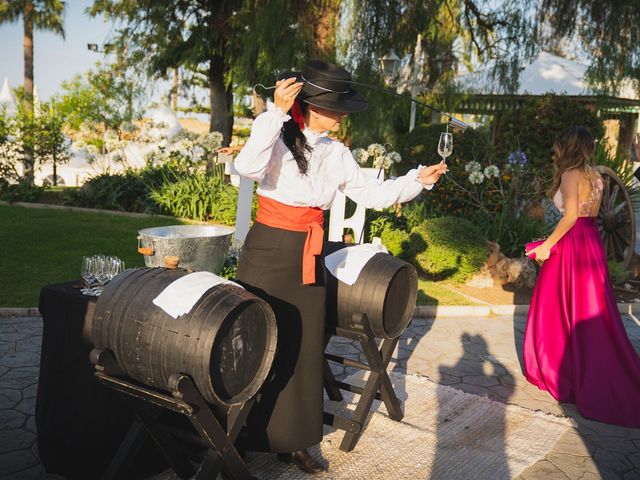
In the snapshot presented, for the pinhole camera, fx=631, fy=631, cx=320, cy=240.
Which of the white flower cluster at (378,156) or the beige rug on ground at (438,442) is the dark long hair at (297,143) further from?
the white flower cluster at (378,156)

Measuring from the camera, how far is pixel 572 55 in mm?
9633

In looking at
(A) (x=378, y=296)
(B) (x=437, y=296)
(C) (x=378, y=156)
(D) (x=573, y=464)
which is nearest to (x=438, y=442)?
(D) (x=573, y=464)

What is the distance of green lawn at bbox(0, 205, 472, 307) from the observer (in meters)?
6.43

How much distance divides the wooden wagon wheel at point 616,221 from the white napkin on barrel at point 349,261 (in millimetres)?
5197

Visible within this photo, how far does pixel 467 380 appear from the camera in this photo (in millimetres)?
4660

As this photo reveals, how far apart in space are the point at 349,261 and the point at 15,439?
1993 mm

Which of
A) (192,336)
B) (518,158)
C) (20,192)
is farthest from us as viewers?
(20,192)

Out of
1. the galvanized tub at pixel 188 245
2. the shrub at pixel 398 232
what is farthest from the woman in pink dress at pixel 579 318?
the shrub at pixel 398 232

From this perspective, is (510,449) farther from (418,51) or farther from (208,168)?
(208,168)

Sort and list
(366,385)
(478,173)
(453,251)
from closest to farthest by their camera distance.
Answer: (366,385) → (453,251) → (478,173)

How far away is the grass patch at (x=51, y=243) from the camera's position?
6.38 metres

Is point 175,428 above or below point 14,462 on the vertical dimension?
above

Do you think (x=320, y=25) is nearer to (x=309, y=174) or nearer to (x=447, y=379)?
(x=447, y=379)

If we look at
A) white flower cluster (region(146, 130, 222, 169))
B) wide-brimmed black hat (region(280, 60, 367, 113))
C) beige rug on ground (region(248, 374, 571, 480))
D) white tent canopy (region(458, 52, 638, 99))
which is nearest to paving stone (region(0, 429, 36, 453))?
beige rug on ground (region(248, 374, 571, 480))
